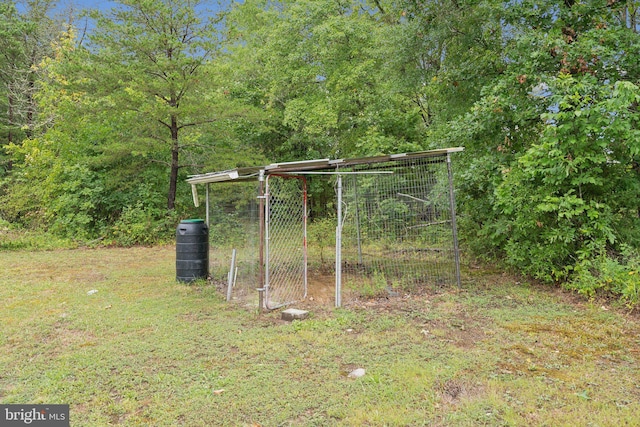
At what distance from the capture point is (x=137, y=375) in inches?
109

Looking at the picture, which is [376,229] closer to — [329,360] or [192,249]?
[329,360]

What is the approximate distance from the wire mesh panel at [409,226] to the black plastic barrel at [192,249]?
6.71ft

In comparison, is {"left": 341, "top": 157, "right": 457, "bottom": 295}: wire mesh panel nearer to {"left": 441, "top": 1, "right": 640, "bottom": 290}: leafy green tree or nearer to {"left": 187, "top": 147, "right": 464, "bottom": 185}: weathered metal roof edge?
{"left": 187, "top": 147, "right": 464, "bottom": 185}: weathered metal roof edge

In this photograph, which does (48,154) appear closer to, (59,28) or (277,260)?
(59,28)

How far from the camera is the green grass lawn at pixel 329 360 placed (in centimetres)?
227

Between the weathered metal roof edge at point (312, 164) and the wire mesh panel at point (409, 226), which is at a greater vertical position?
the weathered metal roof edge at point (312, 164)

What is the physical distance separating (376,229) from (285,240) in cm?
123

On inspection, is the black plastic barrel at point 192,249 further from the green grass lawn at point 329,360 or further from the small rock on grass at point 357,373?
the small rock on grass at point 357,373

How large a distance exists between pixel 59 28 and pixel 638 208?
1750cm

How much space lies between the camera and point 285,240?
15.5 feet

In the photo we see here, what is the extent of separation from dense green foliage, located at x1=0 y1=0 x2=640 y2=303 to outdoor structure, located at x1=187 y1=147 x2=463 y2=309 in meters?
0.91

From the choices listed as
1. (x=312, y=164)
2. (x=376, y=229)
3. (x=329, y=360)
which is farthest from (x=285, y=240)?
(x=329, y=360)

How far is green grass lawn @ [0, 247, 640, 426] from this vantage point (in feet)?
7.45

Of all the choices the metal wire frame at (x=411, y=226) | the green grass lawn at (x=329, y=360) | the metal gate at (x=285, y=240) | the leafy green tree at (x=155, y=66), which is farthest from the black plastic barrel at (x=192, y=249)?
the leafy green tree at (x=155, y=66)
